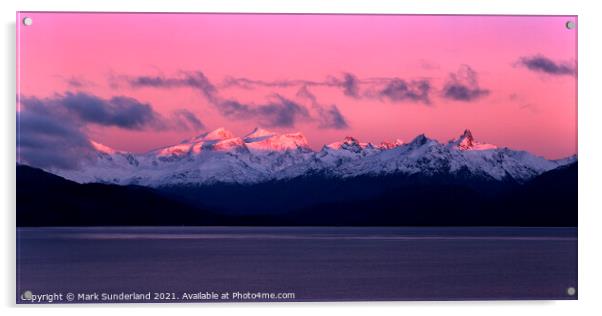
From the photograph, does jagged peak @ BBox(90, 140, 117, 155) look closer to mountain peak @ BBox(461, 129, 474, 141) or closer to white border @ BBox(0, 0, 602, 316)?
white border @ BBox(0, 0, 602, 316)

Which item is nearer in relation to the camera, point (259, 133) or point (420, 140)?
point (259, 133)

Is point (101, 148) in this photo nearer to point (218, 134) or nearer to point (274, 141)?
point (218, 134)

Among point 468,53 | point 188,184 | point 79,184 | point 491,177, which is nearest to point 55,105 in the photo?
point 79,184

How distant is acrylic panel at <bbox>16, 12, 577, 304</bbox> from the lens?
12.3 metres

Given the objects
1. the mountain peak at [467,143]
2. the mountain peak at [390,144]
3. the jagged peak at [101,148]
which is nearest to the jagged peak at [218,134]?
the jagged peak at [101,148]

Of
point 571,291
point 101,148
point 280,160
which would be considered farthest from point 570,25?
point 101,148

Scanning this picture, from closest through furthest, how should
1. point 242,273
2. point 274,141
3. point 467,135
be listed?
point 242,273
point 274,141
point 467,135

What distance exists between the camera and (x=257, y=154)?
13.3 meters

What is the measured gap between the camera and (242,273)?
1298 cm

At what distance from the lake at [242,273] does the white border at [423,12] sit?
4.7 inches

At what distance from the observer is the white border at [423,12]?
11.9 metres

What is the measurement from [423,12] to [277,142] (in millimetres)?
2625

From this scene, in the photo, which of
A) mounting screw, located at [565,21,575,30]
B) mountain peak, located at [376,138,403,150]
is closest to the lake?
mountain peak, located at [376,138,403,150]
